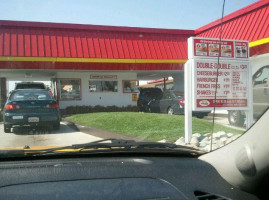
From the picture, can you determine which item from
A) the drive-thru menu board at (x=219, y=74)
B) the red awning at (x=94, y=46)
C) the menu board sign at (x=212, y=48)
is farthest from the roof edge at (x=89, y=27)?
the drive-thru menu board at (x=219, y=74)

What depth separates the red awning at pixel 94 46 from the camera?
8.60 m

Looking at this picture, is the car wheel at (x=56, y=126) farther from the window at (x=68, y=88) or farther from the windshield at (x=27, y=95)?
the window at (x=68, y=88)

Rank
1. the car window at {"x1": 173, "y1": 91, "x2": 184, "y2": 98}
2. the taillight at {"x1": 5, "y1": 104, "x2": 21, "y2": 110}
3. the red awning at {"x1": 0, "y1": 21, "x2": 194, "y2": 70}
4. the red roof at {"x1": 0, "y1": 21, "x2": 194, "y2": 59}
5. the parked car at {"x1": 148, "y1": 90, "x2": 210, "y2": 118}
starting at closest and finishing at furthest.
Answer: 1. the taillight at {"x1": 5, "y1": 104, "x2": 21, "y2": 110}
2. the parked car at {"x1": 148, "y1": 90, "x2": 210, "y2": 118}
3. the car window at {"x1": 173, "y1": 91, "x2": 184, "y2": 98}
4. the red roof at {"x1": 0, "y1": 21, "x2": 194, "y2": 59}
5. the red awning at {"x1": 0, "y1": 21, "x2": 194, "y2": 70}

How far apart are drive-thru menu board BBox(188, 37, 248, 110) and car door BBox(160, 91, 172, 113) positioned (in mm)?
766

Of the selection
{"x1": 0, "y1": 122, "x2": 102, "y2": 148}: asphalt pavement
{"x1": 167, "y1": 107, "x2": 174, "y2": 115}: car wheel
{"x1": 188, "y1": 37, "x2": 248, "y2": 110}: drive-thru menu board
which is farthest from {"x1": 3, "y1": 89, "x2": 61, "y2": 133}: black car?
{"x1": 188, "y1": 37, "x2": 248, "y2": 110}: drive-thru menu board

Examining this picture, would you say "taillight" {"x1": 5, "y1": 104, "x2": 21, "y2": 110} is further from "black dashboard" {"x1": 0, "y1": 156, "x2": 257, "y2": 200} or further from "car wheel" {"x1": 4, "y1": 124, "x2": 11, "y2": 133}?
"black dashboard" {"x1": 0, "y1": 156, "x2": 257, "y2": 200}

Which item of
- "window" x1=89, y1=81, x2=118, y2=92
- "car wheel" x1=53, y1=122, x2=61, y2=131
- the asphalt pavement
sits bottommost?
the asphalt pavement

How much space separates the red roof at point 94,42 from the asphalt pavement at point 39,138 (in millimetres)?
2298

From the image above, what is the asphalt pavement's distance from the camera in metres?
4.90

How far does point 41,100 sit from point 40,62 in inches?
159

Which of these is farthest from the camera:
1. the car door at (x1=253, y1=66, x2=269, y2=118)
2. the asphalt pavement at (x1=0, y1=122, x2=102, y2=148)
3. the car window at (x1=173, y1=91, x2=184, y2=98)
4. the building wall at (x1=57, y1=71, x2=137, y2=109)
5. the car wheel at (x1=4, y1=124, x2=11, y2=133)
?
the building wall at (x1=57, y1=71, x2=137, y2=109)

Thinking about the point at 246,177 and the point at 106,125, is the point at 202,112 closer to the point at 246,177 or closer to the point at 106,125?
the point at 106,125

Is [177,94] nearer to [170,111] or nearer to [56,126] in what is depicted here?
[170,111]

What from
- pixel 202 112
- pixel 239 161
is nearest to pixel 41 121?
pixel 202 112
